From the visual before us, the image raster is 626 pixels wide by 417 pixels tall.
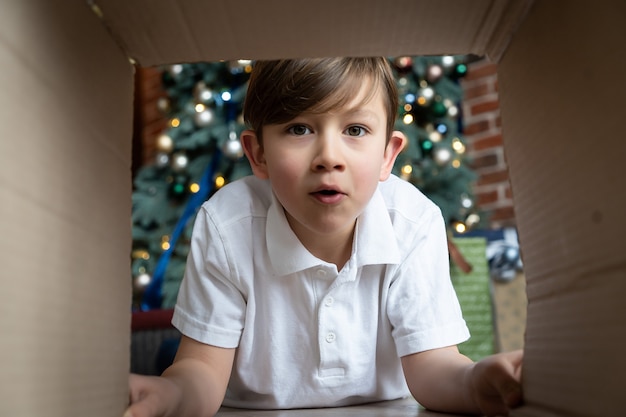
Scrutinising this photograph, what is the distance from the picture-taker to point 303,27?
56cm

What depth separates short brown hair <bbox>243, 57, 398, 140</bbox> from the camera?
840 mm

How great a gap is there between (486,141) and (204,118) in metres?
1.15

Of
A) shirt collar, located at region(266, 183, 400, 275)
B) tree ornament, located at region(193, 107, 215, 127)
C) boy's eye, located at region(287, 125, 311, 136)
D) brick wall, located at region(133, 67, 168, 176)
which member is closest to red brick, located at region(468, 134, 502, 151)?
tree ornament, located at region(193, 107, 215, 127)

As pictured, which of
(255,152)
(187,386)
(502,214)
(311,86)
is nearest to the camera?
(187,386)

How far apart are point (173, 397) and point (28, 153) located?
1.14 ft

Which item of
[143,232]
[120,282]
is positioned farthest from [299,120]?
[143,232]

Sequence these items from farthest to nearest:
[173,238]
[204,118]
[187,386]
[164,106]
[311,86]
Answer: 1. [164,106]
2. [204,118]
3. [173,238]
4. [311,86]
5. [187,386]

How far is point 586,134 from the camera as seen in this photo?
0.44m

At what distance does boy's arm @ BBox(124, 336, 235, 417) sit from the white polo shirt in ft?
0.06

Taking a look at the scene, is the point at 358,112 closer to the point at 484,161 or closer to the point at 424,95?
the point at 424,95

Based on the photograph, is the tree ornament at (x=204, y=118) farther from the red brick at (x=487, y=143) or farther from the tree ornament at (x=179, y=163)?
the red brick at (x=487, y=143)

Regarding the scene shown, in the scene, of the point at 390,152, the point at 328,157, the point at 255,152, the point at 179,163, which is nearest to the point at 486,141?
the point at 179,163

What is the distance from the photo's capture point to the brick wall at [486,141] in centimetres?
254

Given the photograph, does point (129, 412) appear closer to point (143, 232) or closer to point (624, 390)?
point (624, 390)
